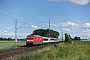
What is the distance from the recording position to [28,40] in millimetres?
56688

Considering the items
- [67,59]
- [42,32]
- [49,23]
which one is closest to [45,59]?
[67,59]

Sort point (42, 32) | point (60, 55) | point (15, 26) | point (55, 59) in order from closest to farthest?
point (55, 59) → point (60, 55) → point (15, 26) → point (42, 32)

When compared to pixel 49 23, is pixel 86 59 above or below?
below

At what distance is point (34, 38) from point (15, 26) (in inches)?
280

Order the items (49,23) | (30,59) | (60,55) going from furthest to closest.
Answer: (49,23) → (60,55) → (30,59)

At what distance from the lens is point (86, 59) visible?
21.5m

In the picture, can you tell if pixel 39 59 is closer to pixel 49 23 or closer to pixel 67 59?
pixel 67 59

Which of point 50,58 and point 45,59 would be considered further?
point 50,58

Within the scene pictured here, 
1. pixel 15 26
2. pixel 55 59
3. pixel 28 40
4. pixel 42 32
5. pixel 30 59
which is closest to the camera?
pixel 30 59

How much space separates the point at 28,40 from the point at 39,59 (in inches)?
1437

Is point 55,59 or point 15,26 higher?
point 15,26

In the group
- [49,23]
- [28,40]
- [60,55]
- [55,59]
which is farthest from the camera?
[49,23]

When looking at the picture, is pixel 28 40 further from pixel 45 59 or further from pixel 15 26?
pixel 45 59

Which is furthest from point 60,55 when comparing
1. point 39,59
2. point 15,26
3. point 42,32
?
point 42,32
